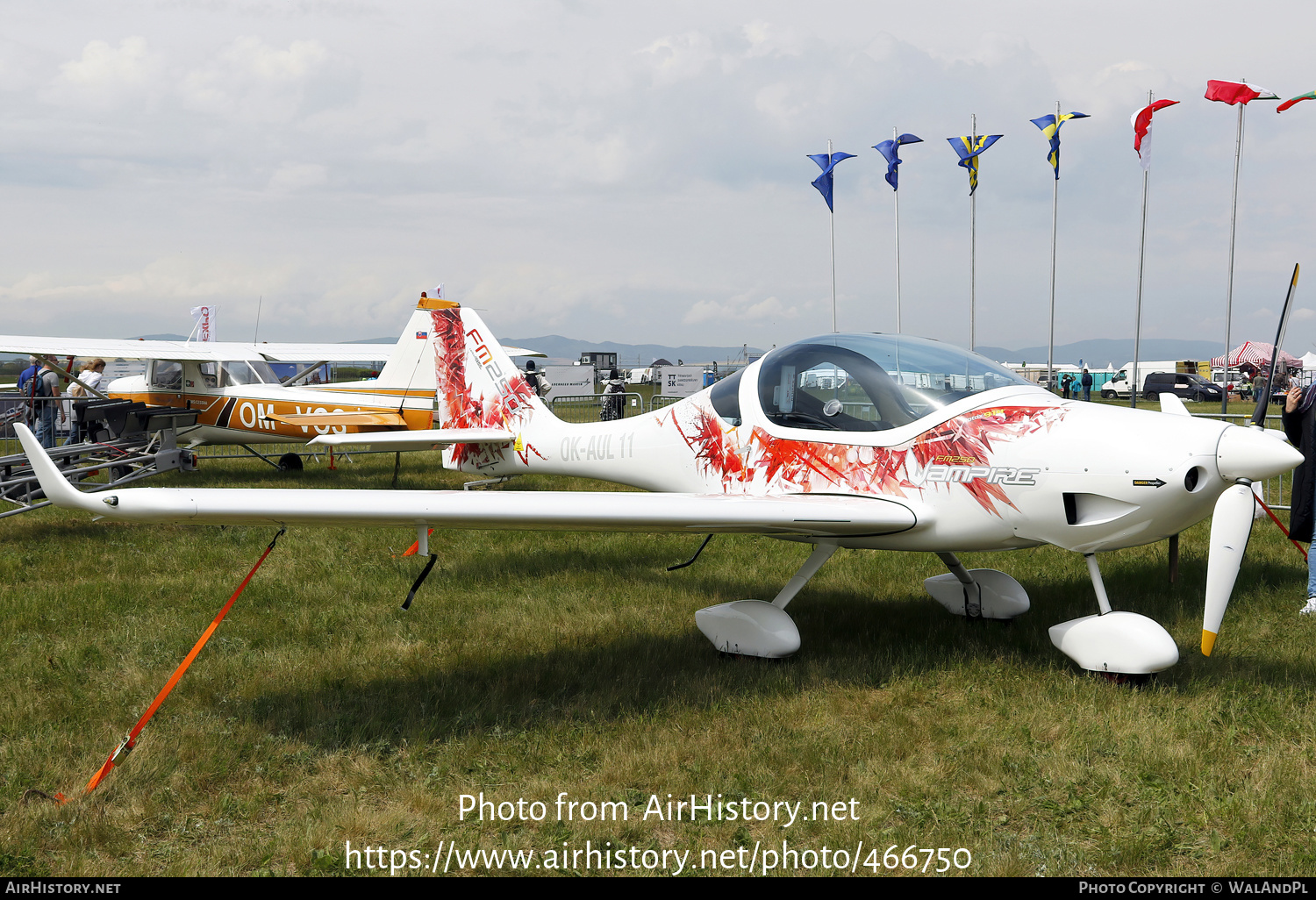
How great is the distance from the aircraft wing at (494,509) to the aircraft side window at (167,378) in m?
11.1

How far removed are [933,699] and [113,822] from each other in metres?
3.87

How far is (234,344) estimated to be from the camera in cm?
1600

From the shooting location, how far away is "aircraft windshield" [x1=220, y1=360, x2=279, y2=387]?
47.8 ft

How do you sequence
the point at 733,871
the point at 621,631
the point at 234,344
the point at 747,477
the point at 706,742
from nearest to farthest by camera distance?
the point at 733,871 → the point at 706,742 → the point at 747,477 → the point at 621,631 → the point at 234,344

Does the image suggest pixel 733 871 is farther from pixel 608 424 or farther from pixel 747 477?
pixel 608 424

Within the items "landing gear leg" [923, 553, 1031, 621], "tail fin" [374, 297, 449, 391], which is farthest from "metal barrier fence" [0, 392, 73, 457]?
"landing gear leg" [923, 553, 1031, 621]

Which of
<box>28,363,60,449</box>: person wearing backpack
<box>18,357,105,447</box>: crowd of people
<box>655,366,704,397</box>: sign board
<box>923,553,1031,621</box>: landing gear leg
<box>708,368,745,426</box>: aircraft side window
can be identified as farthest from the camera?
<box>655,366,704,397</box>: sign board

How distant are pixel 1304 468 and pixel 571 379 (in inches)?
1130

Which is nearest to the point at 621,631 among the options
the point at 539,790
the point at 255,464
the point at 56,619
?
the point at 539,790

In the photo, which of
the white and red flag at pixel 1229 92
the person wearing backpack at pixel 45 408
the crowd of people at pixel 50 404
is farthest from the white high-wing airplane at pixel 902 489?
the white and red flag at pixel 1229 92

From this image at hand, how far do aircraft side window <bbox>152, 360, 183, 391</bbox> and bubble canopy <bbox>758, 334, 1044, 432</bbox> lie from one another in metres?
11.9

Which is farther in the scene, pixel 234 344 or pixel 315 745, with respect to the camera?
pixel 234 344

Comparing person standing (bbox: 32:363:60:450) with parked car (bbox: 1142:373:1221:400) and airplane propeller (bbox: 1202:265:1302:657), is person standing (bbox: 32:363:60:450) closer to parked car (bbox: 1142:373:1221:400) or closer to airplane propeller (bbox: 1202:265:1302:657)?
airplane propeller (bbox: 1202:265:1302:657)

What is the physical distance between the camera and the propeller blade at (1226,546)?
420 cm
